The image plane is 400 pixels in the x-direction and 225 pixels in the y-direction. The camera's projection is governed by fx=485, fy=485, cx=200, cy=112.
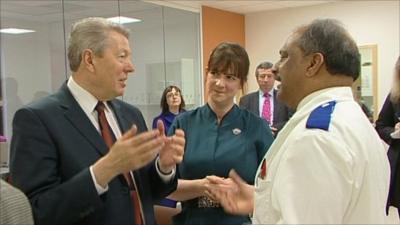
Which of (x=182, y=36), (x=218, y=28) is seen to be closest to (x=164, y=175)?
(x=182, y=36)

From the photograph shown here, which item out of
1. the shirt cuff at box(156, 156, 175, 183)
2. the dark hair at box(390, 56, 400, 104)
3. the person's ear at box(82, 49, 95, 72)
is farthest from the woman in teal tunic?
the dark hair at box(390, 56, 400, 104)

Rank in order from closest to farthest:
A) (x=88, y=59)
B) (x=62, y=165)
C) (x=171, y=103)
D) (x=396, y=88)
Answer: (x=62, y=165) → (x=88, y=59) → (x=396, y=88) → (x=171, y=103)

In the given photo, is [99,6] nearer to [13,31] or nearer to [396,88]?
[13,31]

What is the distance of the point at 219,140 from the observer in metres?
2.24

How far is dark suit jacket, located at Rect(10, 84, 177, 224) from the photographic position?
1497 millimetres

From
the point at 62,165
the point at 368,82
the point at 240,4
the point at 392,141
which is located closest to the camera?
the point at 62,165

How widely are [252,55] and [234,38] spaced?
460 millimetres

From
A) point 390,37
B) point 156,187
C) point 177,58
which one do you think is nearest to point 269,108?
point 177,58

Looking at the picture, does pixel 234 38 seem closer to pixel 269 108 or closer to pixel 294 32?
pixel 269 108

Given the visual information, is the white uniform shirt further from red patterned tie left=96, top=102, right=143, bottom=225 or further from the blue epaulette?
red patterned tie left=96, top=102, right=143, bottom=225

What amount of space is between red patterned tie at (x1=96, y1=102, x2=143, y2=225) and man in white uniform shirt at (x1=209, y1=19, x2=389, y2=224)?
0.46m

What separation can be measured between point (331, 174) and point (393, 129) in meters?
2.76

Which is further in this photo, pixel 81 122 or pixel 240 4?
pixel 240 4

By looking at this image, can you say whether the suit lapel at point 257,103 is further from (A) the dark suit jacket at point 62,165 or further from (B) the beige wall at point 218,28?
(A) the dark suit jacket at point 62,165
